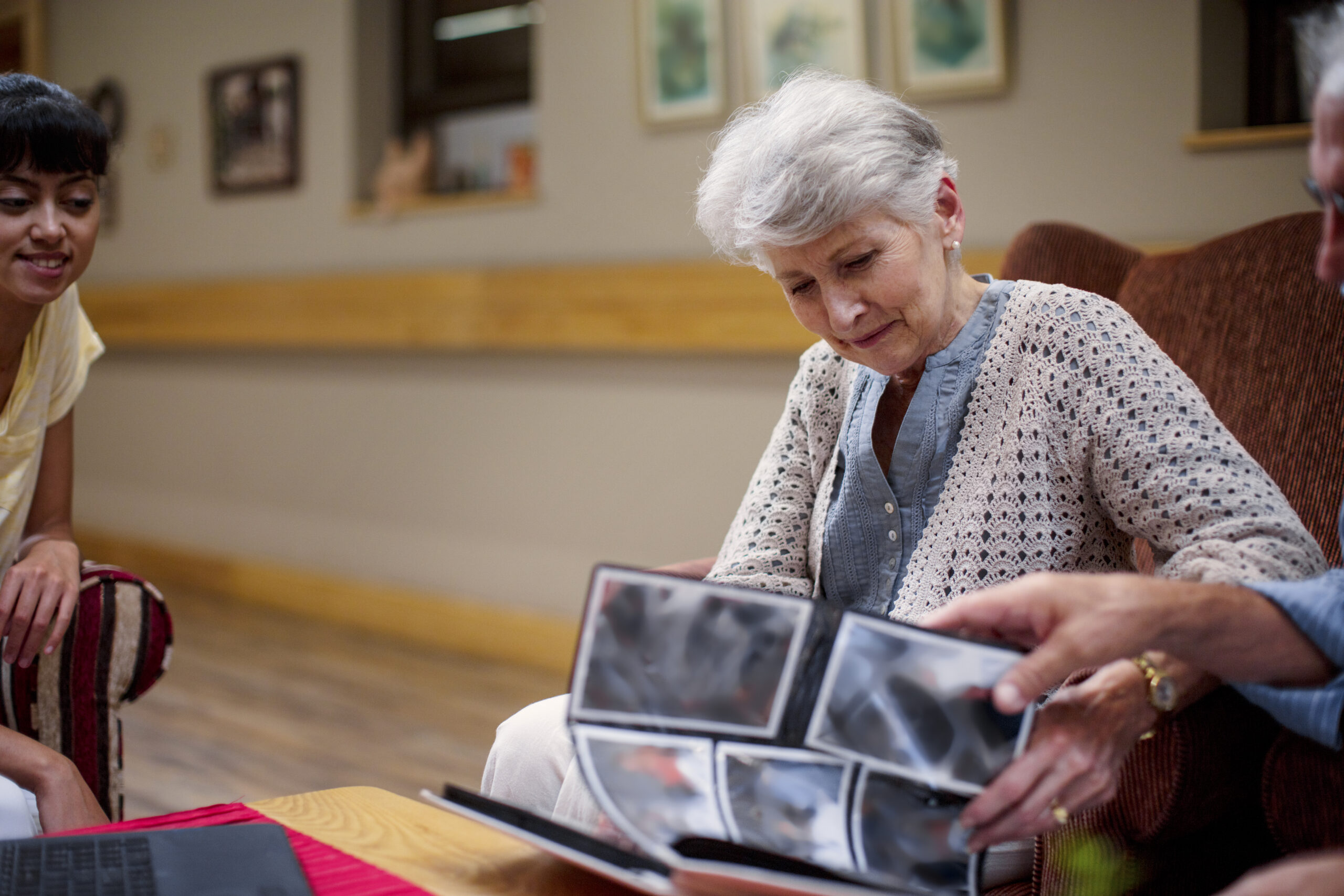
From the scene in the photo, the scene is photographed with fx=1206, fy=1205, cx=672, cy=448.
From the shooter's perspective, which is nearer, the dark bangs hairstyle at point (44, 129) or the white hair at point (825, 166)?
the white hair at point (825, 166)

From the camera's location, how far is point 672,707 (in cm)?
95

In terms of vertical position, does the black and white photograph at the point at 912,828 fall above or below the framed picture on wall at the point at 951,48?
below

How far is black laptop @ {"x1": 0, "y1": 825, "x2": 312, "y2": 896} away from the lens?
94 cm

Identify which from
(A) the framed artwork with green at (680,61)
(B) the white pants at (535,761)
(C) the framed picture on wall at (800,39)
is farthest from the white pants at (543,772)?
(A) the framed artwork with green at (680,61)

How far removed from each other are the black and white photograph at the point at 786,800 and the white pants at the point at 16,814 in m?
0.84

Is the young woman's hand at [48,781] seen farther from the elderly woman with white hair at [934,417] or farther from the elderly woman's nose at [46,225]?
the elderly woman's nose at [46,225]

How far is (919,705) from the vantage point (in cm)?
92

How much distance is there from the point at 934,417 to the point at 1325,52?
53cm

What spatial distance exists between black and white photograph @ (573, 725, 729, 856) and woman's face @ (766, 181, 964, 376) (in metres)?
0.56

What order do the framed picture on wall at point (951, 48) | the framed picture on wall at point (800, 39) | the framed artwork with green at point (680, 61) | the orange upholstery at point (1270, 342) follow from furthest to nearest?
the framed artwork with green at point (680, 61) → the framed picture on wall at point (800, 39) → the framed picture on wall at point (951, 48) → the orange upholstery at point (1270, 342)

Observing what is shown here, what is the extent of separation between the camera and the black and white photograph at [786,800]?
923mm

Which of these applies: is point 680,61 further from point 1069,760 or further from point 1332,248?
point 1069,760

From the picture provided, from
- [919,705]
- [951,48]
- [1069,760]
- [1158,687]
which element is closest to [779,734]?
[919,705]

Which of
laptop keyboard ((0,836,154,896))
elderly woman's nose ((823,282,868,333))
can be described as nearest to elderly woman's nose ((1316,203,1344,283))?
elderly woman's nose ((823,282,868,333))
